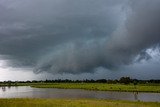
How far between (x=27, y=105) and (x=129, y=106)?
1675 cm

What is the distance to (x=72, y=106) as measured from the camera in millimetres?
47781

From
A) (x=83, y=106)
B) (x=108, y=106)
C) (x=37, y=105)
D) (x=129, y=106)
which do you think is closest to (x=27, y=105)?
(x=37, y=105)

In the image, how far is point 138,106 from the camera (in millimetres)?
49875

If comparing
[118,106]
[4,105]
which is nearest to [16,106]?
[4,105]

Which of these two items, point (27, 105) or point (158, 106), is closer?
point (27, 105)

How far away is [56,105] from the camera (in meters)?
48.8

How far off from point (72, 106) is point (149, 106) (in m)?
13.3

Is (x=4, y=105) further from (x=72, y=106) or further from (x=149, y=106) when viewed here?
(x=149, y=106)

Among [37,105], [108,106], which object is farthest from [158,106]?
[37,105]

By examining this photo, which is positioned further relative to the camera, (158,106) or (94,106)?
(158,106)

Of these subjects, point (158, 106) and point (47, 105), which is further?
point (158, 106)

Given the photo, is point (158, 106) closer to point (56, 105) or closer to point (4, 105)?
point (56, 105)

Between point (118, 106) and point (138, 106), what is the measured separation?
12.4ft

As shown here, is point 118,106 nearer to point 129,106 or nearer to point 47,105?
point 129,106
